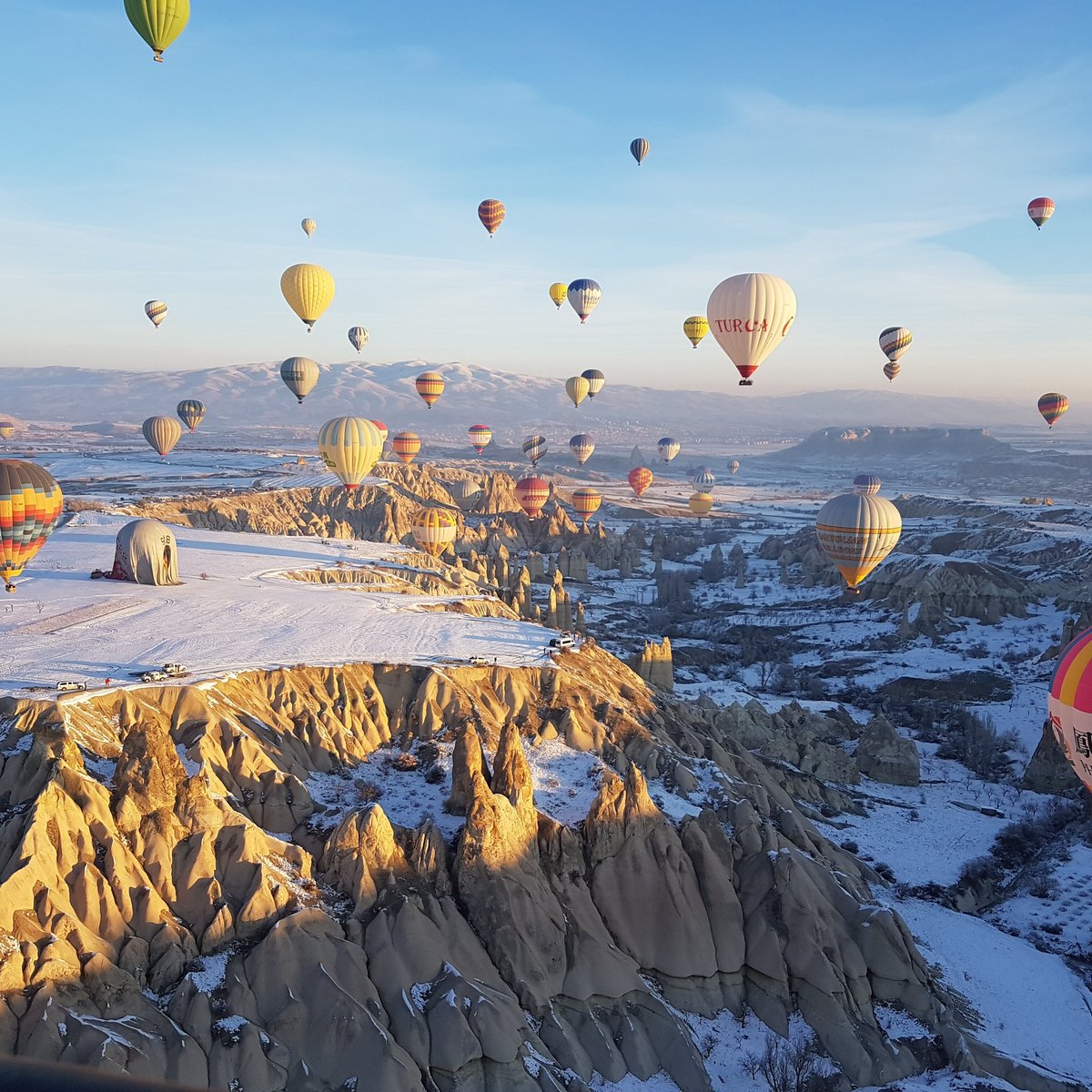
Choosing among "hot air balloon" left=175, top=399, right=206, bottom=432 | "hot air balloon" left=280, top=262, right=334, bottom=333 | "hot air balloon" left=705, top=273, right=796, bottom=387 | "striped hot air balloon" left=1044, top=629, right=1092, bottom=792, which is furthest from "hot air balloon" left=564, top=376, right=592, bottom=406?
"striped hot air balloon" left=1044, top=629, right=1092, bottom=792

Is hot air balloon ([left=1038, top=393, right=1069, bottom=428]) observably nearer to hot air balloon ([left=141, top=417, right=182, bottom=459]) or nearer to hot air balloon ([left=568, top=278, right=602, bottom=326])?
hot air balloon ([left=568, top=278, right=602, bottom=326])

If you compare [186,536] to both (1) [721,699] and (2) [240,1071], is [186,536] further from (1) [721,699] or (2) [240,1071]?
(2) [240,1071]

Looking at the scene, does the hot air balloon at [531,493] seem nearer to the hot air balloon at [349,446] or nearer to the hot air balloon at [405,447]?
the hot air balloon at [405,447]

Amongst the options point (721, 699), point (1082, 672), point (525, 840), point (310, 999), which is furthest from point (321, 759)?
point (721, 699)

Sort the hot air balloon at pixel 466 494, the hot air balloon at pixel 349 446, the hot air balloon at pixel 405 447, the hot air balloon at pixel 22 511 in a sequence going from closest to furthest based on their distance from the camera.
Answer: the hot air balloon at pixel 22 511 → the hot air balloon at pixel 349 446 → the hot air balloon at pixel 405 447 → the hot air balloon at pixel 466 494

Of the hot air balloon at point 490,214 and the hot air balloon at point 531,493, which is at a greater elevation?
the hot air balloon at point 490,214

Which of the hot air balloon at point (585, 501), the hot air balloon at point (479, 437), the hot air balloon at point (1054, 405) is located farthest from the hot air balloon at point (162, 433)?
the hot air balloon at point (1054, 405)
